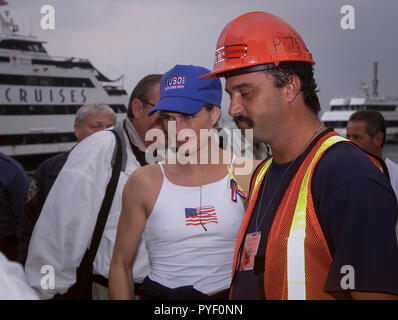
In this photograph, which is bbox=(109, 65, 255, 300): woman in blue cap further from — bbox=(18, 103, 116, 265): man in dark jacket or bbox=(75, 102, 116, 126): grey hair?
bbox=(75, 102, 116, 126): grey hair

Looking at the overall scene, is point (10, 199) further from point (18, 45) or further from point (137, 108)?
point (18, 45)

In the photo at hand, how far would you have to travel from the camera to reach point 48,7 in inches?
77.9

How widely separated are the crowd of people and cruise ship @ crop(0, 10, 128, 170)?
1145 inches

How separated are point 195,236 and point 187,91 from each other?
2.30 feet

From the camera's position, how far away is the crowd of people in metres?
1.03

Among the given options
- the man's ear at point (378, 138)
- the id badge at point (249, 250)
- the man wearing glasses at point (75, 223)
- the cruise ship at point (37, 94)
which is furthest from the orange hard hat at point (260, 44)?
the cruise ship at point (37, 94)

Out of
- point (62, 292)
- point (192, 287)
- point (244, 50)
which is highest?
point (244, 50)

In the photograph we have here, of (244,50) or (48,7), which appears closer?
(244,50)

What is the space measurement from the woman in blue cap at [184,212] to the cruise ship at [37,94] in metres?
29.5

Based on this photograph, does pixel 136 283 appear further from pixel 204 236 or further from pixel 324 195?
pixel 324 195

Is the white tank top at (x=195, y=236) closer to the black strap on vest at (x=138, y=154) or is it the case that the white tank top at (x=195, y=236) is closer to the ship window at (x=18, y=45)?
the black strap on vest at (x=138, y=154)

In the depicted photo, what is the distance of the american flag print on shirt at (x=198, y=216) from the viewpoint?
5.85 feet
